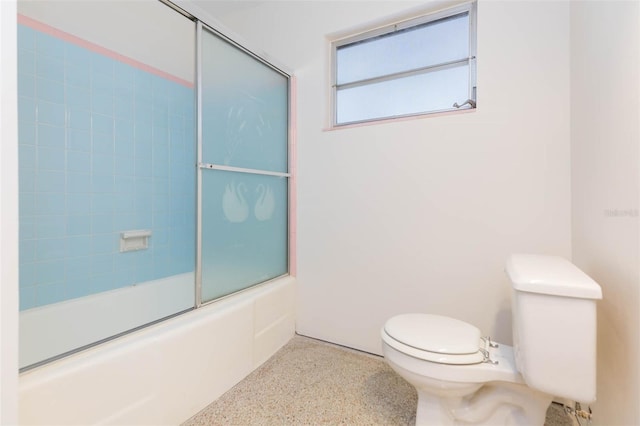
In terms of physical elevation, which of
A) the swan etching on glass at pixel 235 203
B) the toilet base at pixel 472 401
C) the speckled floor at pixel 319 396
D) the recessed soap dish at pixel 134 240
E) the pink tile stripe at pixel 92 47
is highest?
the pink tile stripe at pixel 92 47

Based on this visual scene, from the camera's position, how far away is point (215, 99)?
1.58 metres

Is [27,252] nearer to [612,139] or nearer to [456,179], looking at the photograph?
[456,179]

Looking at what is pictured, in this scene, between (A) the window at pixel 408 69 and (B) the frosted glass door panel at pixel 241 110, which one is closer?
(B) the frosted glass door panel at pixel 241 110

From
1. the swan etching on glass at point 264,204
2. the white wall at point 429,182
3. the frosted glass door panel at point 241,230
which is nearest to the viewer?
the white wall at point 429,182

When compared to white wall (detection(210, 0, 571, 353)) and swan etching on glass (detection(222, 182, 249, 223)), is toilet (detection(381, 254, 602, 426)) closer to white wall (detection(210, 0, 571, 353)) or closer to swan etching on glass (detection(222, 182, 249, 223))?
white wall (detection(210, 0, 571, 353))

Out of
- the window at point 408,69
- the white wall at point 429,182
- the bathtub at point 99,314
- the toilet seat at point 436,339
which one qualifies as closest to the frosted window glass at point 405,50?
the window at point 408,69

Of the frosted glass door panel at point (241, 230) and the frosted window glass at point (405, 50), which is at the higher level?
the frosted window glass at point (405, 50)

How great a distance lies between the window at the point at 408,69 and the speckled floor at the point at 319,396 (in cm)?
158

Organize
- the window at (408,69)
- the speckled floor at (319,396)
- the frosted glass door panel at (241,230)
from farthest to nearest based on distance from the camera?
the window at (408,69) → the frosted glass door panel at (241,230) → the speckled floor at (319,396)

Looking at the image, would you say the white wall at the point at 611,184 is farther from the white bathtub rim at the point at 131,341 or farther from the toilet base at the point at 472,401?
the white bathtub rim at the point at 131,341

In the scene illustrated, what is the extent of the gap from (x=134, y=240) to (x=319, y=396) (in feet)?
5.33

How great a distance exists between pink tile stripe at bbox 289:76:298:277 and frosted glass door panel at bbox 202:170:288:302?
5cm

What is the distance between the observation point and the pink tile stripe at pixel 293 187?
7.00ft

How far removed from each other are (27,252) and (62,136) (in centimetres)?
68
